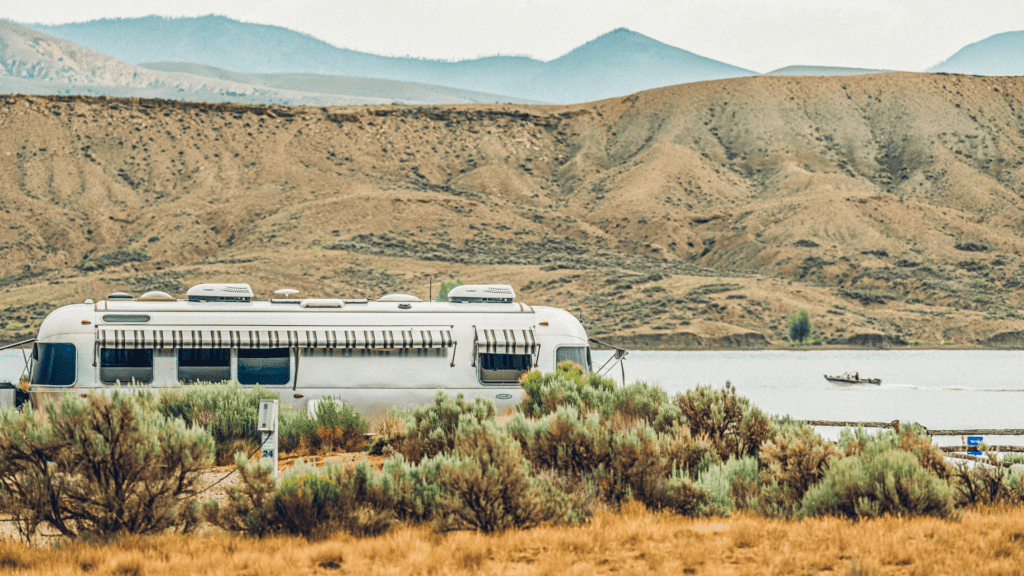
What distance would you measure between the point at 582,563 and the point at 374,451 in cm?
510

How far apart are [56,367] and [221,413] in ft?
12.3

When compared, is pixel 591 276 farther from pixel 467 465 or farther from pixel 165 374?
pixel 467 465

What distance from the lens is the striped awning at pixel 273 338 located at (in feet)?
47.3

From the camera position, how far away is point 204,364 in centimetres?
1484

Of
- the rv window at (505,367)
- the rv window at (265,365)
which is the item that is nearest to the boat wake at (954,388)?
the rv window at (505,367)

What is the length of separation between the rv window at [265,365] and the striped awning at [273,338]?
0.24 metres

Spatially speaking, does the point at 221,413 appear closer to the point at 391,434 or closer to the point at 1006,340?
the point at 391,434

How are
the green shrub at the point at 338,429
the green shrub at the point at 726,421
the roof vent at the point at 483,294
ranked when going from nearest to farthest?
1. the green shrub at the point at 726,421
2. the green shrub at the point at 338,429
3. the roof vent at the point at 483,294

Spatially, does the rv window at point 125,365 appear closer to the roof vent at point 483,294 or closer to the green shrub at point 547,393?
the roof vent at point 483,294

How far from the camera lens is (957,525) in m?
7.77

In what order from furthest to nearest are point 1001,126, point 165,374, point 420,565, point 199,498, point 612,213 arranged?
point 1001,126 → point 612,213 → point 165,374 → point 199,498 → point 420,565

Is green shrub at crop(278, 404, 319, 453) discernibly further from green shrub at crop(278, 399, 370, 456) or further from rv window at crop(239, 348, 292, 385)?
rv window at crop(239, 348, 292, 385)

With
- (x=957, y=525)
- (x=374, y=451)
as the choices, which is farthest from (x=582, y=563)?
(x=374, y=451)

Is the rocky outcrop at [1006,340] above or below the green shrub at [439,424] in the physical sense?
below
